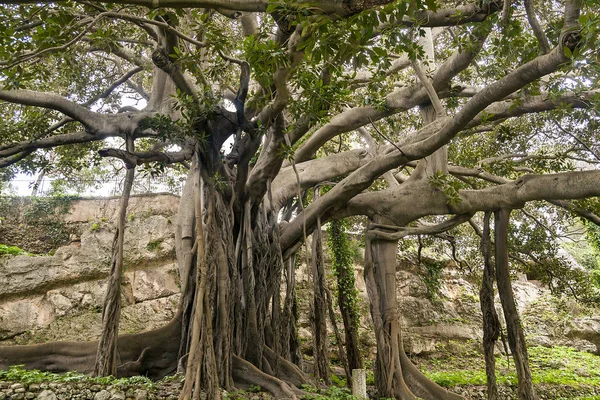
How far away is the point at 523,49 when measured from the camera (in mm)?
4332

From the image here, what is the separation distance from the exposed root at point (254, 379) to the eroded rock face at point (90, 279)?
13.9 ft

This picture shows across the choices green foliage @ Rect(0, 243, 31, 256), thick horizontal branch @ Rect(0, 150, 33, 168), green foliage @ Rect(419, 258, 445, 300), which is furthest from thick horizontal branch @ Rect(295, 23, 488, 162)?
green foliage @ Rect(0, 243, 31, 256)

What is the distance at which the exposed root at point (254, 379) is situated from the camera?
4.43m

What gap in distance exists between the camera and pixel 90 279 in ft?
29.0

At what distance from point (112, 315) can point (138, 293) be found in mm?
4571

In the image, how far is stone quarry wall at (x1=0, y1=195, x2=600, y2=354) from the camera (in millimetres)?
8086

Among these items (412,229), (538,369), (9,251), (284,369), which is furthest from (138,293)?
(538,369)

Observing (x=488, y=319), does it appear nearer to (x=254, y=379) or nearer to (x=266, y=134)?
(x=254, y=379)

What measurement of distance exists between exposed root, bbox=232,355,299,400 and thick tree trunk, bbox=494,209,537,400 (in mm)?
2437

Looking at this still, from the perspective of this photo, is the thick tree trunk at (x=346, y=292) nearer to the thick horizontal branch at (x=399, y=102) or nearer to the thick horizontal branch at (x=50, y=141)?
the thick horizontal branch at (x=399, y=102)

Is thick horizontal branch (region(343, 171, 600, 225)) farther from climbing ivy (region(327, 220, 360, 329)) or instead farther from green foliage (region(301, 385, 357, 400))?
green foliage (region(301, 385, 357, 400))

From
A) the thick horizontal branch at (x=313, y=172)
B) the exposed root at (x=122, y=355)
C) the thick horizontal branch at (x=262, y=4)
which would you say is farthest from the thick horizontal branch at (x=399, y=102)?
the exposed root at (x=122, y=355)

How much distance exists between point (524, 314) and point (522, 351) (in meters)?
7.79

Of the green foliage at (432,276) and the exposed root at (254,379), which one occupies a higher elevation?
the green foliage at (432,276)
